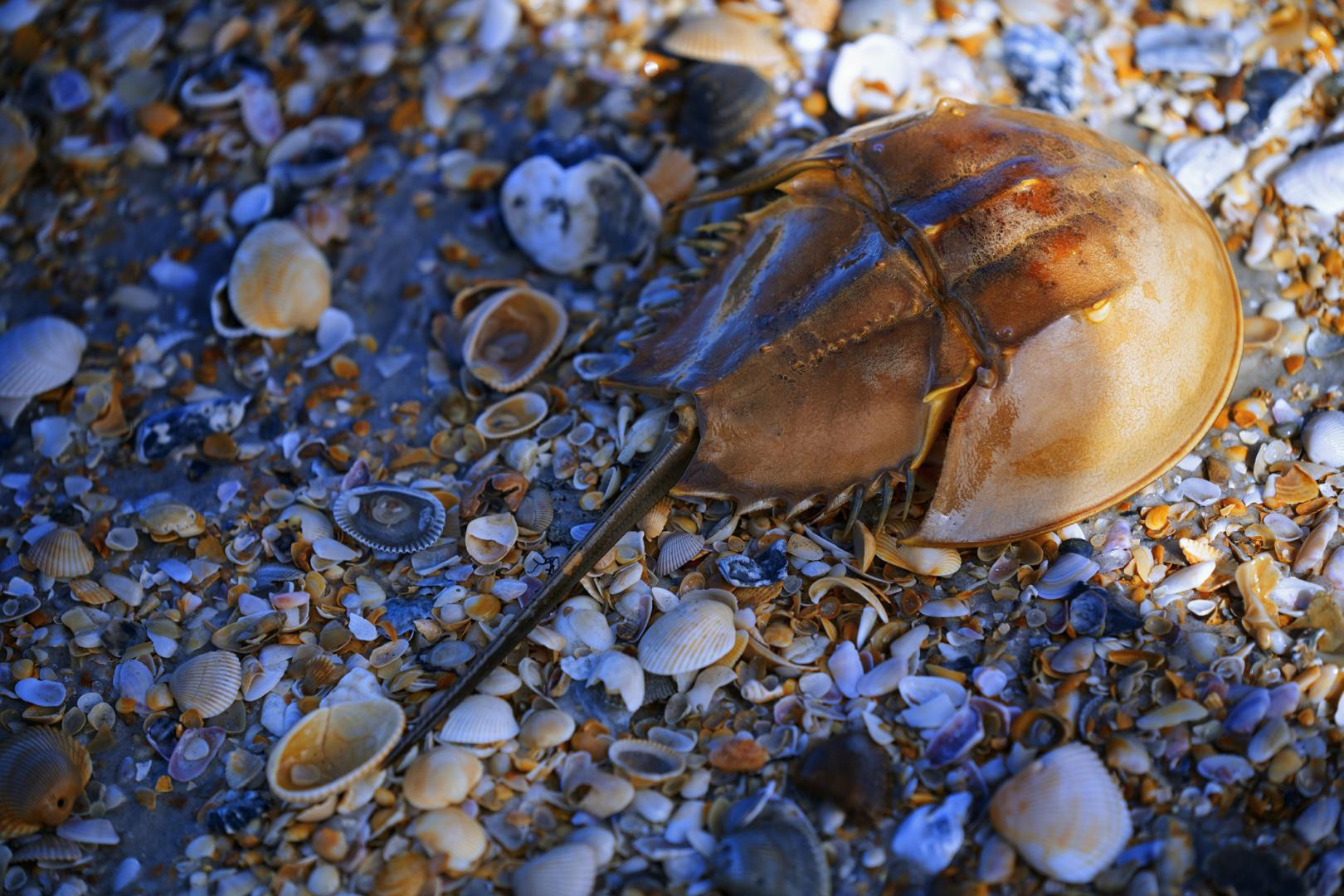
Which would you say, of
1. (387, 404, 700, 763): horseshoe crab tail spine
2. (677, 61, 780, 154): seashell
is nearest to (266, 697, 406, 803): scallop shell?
(387, 404, 700, 763): horseshoe crab tail spine

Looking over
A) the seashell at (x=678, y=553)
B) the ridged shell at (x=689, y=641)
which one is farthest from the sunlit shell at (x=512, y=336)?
the ridged shell at (x=689, y=641)

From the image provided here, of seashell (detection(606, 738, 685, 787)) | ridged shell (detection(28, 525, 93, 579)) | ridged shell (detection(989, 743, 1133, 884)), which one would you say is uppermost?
ridged shell (detection(28, 525, 93, 579))

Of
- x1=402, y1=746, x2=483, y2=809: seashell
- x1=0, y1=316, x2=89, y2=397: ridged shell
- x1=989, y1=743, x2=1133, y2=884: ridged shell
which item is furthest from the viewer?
x1=0, y1=316, x2=89, y2=397: ridged shell

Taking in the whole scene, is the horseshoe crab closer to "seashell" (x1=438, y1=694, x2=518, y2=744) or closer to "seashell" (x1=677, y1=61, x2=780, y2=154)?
"seashell" (x1=438, y1=694, x2=518, y2=744)

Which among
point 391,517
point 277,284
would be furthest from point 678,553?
point 277,284

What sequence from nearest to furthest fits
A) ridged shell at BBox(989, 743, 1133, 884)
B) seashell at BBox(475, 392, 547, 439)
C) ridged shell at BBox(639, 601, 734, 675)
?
ridged shell at BBox(989, 743, 1133, 884), ridged shell at BBox(639, 601, 734, 675), seashell at BBox(475, 392, 547, 439)

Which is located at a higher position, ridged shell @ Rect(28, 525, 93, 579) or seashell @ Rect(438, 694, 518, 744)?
ridged shell @ Rect(28, 525, 93, 579)

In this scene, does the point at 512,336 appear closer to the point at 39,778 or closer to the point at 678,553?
the point at 678,553
